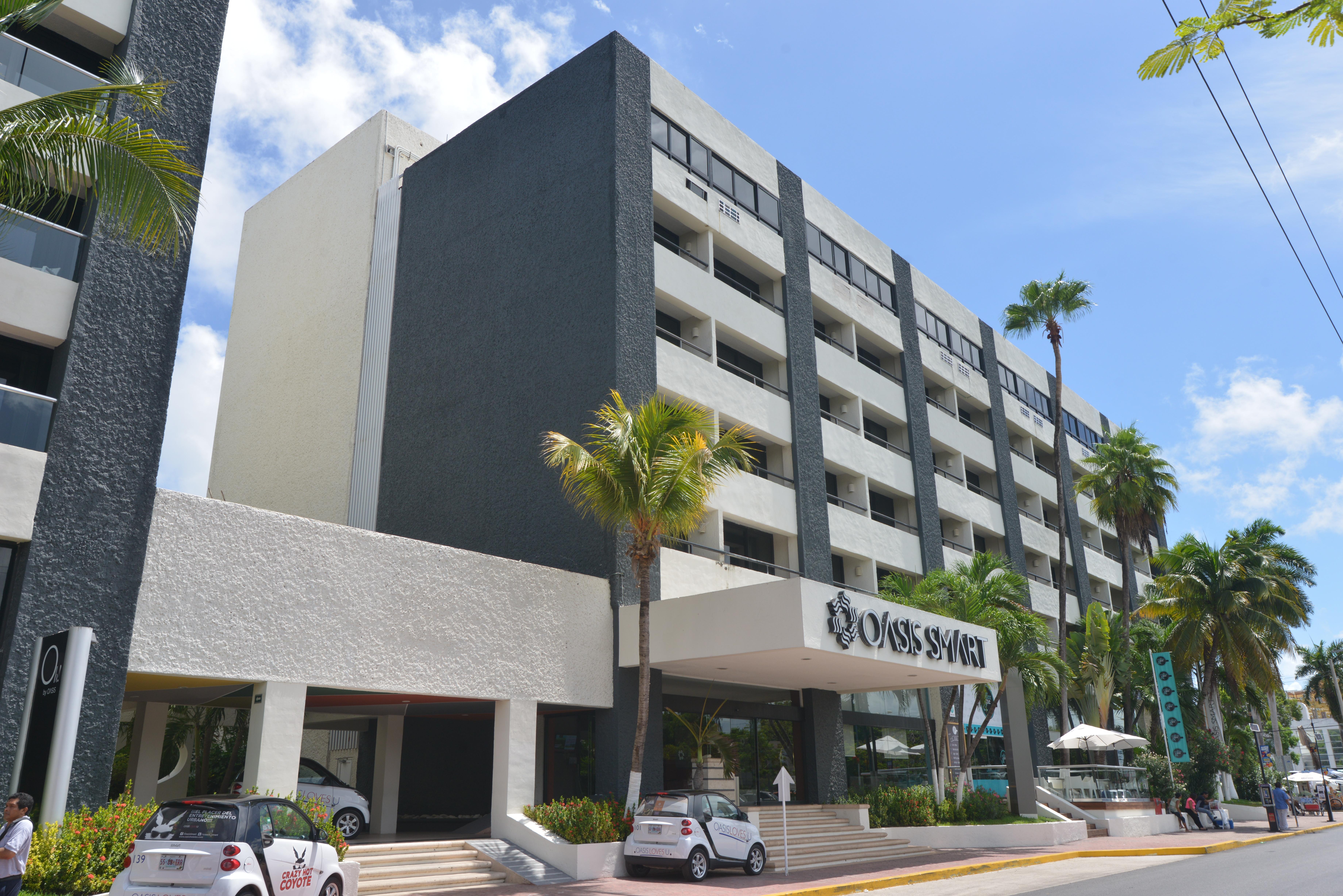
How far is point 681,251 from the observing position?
27.8 meters

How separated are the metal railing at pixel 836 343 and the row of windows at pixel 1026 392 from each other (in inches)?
530

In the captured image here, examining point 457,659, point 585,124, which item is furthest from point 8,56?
point 585,124

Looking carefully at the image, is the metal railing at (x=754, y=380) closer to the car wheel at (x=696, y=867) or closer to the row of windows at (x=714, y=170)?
the row of windows at (x=714, y=170)

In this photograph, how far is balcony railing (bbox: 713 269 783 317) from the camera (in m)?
29.0

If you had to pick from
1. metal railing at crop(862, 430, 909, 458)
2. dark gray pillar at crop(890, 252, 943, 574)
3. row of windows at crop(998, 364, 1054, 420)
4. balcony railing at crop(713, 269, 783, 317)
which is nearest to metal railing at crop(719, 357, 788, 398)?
balcony railing at crop(713, 269, 783, 317)

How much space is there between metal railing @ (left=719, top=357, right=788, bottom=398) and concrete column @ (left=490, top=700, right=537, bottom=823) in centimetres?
1211

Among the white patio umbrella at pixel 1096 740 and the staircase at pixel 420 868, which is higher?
the white patio umbrella at pixel 1096 740

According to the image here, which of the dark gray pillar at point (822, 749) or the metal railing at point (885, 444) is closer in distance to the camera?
the dark gray pillar at point (822, 749)

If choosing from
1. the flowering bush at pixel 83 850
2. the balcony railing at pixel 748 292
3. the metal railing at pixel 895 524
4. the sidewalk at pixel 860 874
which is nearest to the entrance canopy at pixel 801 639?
the sidewalk at pixel 860 874

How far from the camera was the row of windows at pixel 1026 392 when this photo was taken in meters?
45.3

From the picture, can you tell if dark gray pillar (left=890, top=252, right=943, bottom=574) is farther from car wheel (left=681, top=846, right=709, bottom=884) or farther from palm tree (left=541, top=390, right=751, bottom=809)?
car wheel (left=681, top=846, right=709, bottom=884)

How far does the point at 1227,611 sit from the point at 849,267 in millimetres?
21900

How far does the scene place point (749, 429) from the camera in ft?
90.8

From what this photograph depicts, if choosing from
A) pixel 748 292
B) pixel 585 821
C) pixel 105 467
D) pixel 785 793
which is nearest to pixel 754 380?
pixel 748 292
